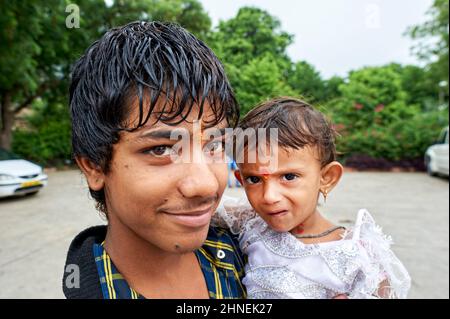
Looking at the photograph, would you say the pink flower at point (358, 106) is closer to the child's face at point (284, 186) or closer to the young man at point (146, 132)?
the child's face at point (284, 186)

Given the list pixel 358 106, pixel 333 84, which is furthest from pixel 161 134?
pixel 333 84

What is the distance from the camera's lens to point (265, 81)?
13.2ft

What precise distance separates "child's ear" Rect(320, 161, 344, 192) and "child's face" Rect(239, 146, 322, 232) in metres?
0.10

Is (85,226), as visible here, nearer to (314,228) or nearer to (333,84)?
(314,228)

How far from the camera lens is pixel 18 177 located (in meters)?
6.93

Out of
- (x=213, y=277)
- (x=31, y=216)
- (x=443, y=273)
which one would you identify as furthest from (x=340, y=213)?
(x=213, y=277)

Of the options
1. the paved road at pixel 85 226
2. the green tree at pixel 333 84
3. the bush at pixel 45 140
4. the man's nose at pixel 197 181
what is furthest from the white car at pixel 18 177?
the green tree at pixel 333 84

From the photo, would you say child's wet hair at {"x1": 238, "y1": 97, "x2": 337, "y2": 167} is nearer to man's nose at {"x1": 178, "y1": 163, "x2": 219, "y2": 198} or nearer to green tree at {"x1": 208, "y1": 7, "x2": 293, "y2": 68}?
man's nose at {"x1": 178, "y1": 163, "x2": 219, "y2": 198}

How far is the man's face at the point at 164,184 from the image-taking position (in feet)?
2.65

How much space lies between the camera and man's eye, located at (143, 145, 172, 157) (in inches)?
32.3

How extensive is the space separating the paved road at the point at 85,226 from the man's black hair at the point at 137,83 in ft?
1.60

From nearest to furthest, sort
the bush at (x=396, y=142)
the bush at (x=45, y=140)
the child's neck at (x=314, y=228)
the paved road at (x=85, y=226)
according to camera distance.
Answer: the child's neck at (x=314, y=228) < the paved road at (x=85, y=226) < the bush at (x=45, y=140) < the bush at (x=396, y=142)

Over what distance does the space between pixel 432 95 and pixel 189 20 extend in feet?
72.8

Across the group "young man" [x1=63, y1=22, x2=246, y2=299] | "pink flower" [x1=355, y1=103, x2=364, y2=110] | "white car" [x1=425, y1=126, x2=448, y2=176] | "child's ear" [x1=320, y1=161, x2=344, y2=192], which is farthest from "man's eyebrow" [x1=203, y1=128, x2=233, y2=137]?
"pink flower" [x1=355, y1=103, x2=364, y2=110]
